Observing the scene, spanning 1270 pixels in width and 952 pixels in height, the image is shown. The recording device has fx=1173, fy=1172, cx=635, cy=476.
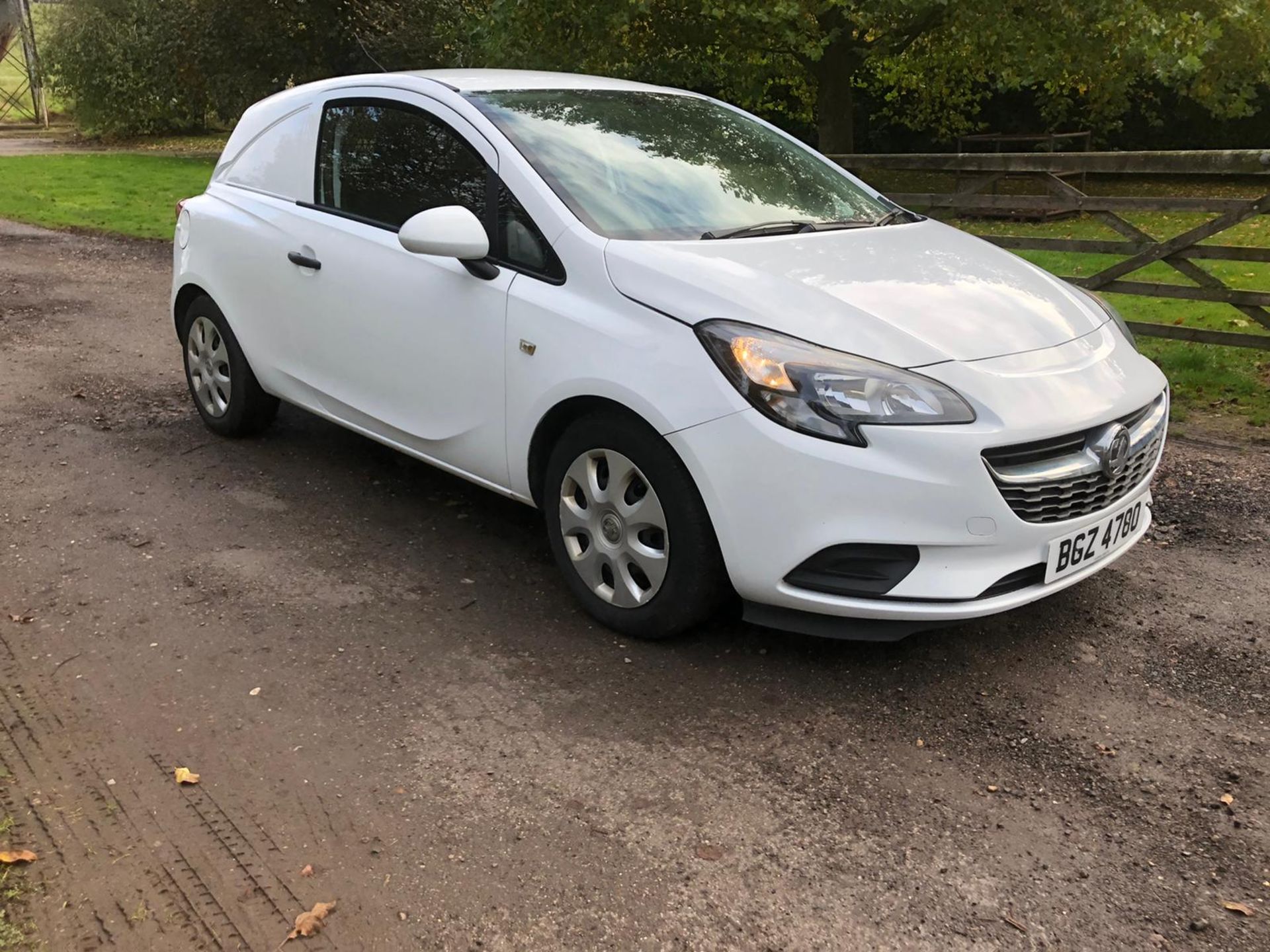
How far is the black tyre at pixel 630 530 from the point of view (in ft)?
11.5

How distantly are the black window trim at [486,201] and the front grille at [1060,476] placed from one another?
1531mm

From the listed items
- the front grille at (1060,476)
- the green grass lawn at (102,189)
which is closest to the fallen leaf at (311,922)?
the front grille at (1060,476)

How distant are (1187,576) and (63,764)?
149 inches

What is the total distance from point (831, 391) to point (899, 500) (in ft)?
1.17

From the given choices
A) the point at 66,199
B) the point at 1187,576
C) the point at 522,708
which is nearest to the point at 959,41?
the point at 66,199

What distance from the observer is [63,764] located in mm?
3082

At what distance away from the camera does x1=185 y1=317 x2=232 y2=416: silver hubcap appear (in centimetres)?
558

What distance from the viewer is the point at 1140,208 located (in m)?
7.75

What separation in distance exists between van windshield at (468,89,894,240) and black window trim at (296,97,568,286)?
13cm

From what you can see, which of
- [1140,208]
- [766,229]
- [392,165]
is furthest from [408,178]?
[1140,208]

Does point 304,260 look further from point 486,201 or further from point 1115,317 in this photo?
point 1115,317

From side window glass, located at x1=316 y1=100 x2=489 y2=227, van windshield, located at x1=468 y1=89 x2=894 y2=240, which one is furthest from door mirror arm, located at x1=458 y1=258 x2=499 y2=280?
van windshield, located at x1=468 y1=89 x2=894 y2=240

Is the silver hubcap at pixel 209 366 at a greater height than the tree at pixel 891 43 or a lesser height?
lesser

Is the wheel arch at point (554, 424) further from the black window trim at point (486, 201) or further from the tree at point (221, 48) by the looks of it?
the tree at point (221, 48)
